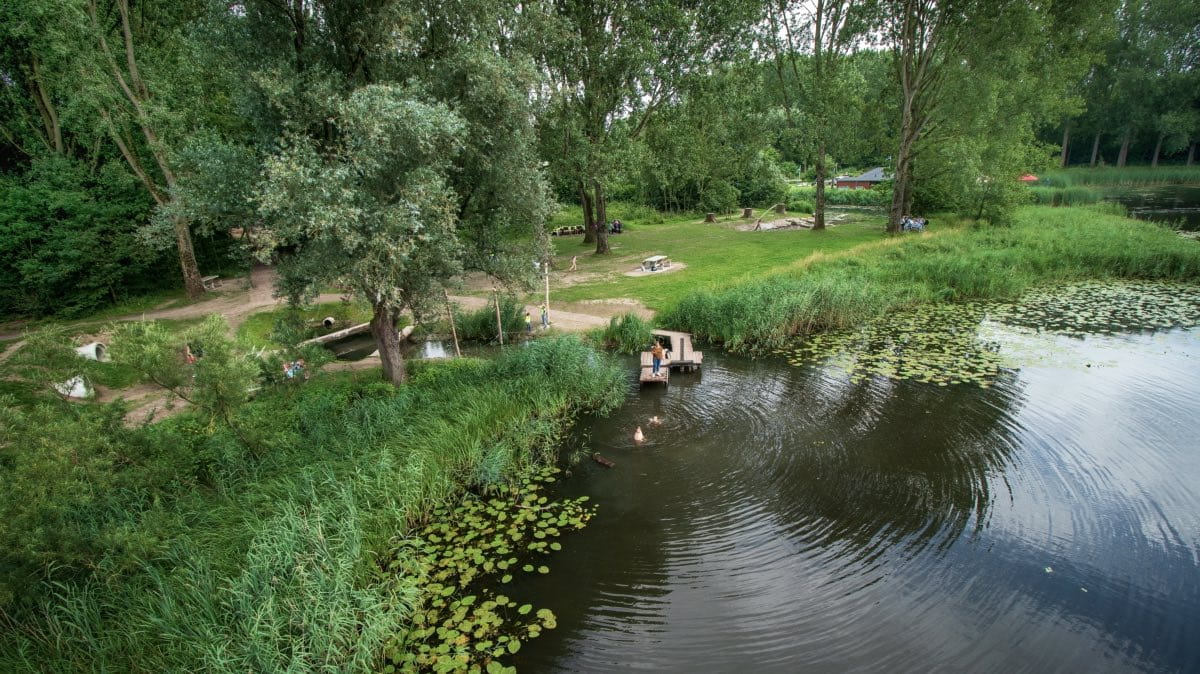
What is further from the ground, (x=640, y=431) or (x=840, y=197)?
(x=840, y=197)

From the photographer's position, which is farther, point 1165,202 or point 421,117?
point 1165,202

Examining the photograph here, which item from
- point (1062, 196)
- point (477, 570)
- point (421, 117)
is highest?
point (421, 117)

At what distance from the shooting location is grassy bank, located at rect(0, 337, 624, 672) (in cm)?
544

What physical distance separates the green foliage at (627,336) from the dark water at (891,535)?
4031 mm

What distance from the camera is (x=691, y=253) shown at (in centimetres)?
3095

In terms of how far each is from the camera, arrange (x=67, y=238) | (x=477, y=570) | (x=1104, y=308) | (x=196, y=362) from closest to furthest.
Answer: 1. (x=196, y=362)
2. (x=477, y=570)
3. (x=67, y=238)
4. (x=1104, y=308)

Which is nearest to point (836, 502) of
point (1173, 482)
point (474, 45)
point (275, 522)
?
point (1173, 482)

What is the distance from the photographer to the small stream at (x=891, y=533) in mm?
6316

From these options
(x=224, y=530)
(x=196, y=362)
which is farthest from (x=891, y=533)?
(x=196, y=362)

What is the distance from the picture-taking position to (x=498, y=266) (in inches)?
496

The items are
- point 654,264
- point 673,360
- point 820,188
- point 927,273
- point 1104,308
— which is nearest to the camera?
point 673,360

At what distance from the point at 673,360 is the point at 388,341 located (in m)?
7.74

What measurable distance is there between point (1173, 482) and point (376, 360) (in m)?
18.9

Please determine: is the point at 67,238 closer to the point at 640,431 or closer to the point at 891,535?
the point at 640,431
